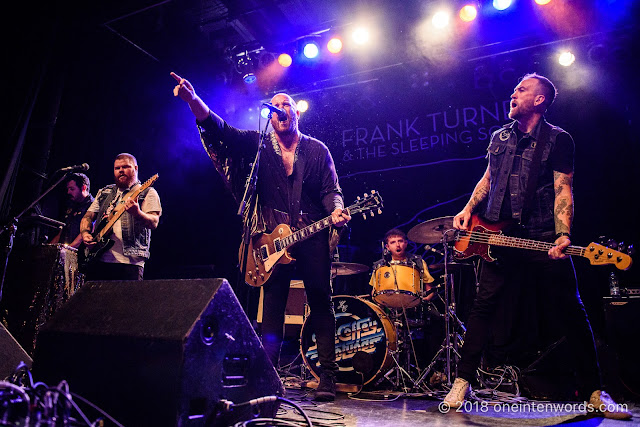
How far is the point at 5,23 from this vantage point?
5031mm

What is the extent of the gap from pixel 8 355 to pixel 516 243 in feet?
10.6

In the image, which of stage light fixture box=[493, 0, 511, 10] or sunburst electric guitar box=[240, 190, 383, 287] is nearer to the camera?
sunburst electric guitar box=[240, 190, 383, 287]

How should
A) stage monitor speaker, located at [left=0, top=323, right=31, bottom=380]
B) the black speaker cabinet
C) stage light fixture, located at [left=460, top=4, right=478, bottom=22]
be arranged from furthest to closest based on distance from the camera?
stage light fixture, located at [left=460, top=4, right=478, bottom=22] → the black speaker cabinet → stage monitor speaker, located at [left=0, top=323, right=31, bottom=380]

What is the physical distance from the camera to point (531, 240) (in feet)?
9.82

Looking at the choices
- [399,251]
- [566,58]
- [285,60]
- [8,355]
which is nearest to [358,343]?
[399,251]

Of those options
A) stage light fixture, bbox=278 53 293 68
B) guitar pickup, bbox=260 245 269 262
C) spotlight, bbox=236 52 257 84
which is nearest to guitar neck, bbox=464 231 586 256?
guitar pickup, bbox=260 245 269 262

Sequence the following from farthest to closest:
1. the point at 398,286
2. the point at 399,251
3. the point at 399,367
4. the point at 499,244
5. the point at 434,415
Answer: the point at 399,251 → the point at 398,286 → the point at 399,367 → the point at 499,244 → the point at 434,415

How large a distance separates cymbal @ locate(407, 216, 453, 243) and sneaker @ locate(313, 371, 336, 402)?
7.37 feet

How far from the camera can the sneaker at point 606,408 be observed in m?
2.61

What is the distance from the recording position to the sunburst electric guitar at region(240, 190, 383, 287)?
3.50 m

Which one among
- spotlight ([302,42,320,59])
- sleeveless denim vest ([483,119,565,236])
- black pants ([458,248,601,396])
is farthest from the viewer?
spotlight ([302,42,320,59])

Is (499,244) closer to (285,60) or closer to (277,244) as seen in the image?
(277,244)

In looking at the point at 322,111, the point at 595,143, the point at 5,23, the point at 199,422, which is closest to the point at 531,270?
the point at 199,422

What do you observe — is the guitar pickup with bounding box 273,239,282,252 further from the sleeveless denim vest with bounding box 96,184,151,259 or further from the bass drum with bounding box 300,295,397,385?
the bass drum with bounding box 300,295,397,385
